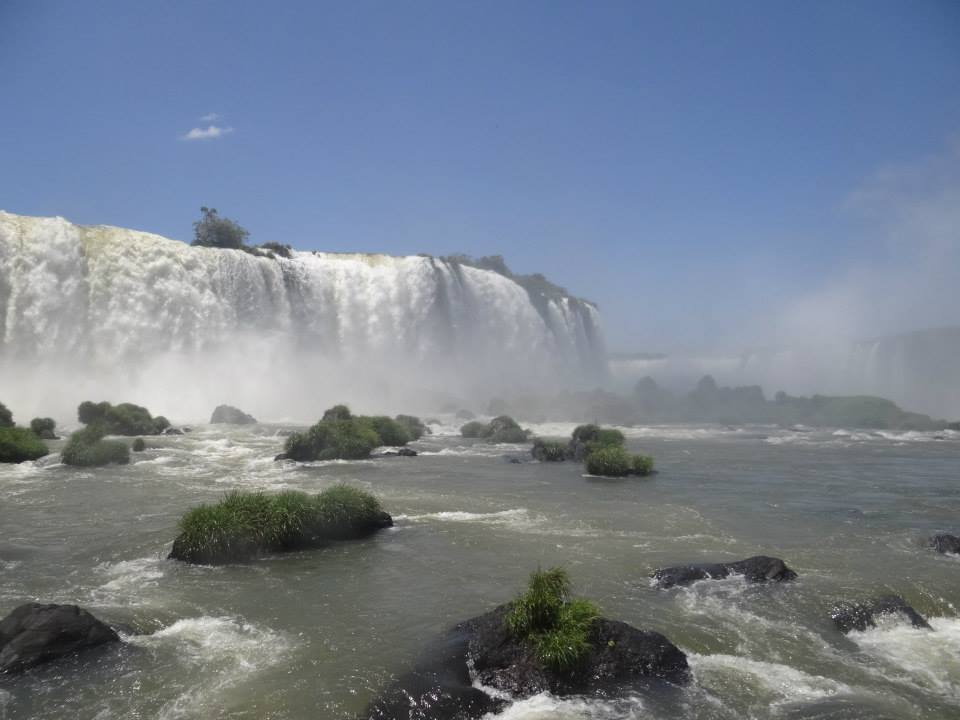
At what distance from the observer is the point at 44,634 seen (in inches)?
299

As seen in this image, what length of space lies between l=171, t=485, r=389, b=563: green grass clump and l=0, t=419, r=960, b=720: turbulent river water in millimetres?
489

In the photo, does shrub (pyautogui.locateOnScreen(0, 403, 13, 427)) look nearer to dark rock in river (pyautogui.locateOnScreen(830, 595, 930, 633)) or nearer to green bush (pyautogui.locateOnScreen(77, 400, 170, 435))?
green bush (pyautogui.locateOnScreen(77, 400, 170, 435))

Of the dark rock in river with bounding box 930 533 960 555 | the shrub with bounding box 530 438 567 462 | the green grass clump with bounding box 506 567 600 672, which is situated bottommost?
the dark rock in river with bounding box 930 533 960 555

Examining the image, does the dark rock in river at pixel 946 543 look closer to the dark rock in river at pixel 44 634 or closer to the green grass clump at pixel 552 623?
the green grass clump at pixel 552 623

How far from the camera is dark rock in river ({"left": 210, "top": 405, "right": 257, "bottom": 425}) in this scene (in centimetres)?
4119

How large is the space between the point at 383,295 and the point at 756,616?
57.5m

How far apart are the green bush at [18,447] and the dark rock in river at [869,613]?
26.9m

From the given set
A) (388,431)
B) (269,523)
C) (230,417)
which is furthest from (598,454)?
(230,417)

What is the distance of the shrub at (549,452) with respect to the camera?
28500 mm

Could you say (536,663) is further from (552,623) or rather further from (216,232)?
(216,232)

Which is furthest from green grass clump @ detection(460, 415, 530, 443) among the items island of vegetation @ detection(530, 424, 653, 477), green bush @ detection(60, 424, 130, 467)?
green bush @ detection(60, 424, 130, 467)

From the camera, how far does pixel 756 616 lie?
31.1 ft

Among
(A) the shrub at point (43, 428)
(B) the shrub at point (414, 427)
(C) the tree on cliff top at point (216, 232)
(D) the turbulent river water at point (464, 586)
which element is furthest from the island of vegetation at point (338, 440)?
(C) the tree on cliff top at point (216, 232)

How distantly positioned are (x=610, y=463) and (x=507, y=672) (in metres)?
17.3
